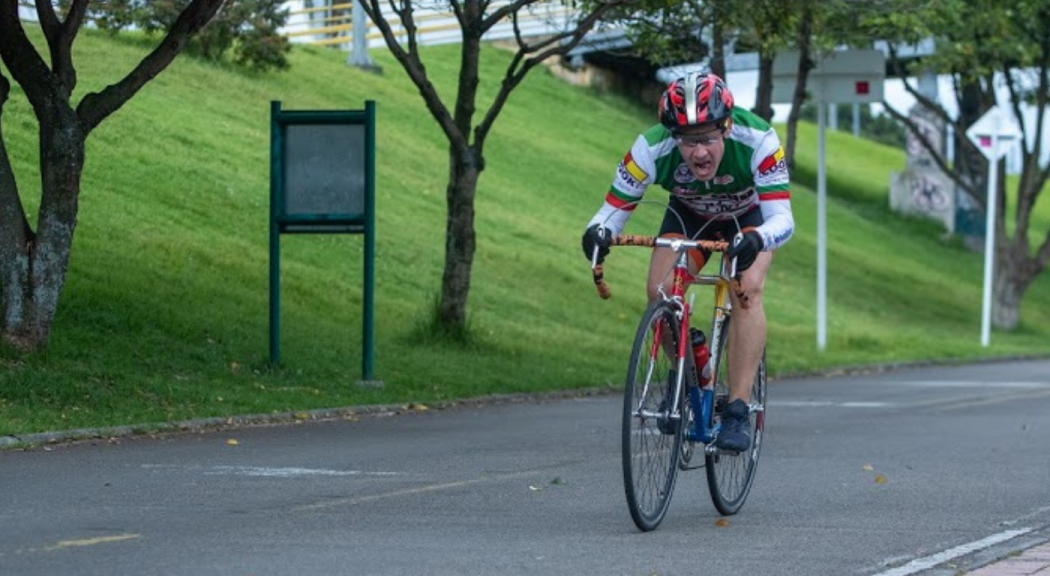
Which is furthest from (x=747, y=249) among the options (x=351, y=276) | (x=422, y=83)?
(x=351, y=276)

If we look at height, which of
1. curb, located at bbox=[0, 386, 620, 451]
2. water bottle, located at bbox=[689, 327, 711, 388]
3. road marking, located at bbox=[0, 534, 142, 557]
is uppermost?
water bottle, located at bbox=[689, 327, 711, 388]

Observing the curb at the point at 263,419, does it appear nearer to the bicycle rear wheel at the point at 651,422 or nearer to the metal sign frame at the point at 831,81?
the bicycle rear wheel at the point at 651,422

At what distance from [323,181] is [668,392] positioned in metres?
10.1

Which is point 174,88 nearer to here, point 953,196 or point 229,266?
point 229,266

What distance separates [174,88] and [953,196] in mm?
28271

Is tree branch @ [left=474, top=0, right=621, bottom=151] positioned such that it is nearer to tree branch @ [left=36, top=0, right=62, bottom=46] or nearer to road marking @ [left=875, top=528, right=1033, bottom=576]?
tree branch @ [left=36, top=0, right=62, bottom=46]

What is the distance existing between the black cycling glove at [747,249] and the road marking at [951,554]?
1.42 m

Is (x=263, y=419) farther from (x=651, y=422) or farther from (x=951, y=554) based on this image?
(x=951, y=554)

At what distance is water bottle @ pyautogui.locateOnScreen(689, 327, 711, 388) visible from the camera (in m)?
9.27

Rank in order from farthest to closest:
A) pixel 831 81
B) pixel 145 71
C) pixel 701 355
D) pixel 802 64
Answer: pixel 831 81 → pixel 802 64 → pixel 145 71 → pixel 701 355

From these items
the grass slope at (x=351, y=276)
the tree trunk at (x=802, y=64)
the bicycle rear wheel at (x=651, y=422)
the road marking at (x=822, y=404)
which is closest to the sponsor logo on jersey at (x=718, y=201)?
the bicycle rear wheel at (x=651, y=422)

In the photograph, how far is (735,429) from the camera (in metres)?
9.45

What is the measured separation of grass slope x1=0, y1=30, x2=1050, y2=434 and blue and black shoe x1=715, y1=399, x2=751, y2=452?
581 centimetres

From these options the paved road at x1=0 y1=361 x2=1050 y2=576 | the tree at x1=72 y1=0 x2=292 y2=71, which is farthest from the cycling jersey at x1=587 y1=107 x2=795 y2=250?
the tree at x1=72 y1=0 x2=292 y2=71
